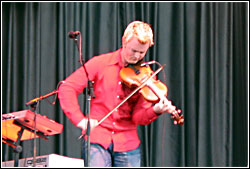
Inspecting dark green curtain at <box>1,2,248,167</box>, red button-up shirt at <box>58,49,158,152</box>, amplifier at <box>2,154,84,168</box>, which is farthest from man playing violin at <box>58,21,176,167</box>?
dark green curtain at <box>1,2,248,167</box>

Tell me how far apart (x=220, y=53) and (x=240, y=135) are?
827mm

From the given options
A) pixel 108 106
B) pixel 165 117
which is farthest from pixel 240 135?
pixel 108 106

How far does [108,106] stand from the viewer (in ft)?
9.56

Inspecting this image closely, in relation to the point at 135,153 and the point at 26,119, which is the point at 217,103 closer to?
the point at 135,153

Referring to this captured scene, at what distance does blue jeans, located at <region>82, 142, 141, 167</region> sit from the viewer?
282 centimetres

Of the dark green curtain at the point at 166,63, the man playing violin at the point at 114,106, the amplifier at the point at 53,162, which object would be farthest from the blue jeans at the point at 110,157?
the dark green curtain at the point at 166,63

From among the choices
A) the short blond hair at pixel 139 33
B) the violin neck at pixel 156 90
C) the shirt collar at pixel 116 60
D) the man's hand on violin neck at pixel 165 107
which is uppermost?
the short blond hair at pixel 139 33

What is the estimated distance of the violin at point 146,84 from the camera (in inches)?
112


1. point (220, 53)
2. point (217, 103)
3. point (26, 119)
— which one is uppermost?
point (220, 53)

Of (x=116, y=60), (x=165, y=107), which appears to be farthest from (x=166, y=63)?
(x=165, y=107)

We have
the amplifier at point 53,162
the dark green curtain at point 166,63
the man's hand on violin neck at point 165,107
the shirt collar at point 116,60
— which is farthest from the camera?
the dark green curtain at point 166,63

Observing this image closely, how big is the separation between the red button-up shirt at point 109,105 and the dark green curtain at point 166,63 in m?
1.37

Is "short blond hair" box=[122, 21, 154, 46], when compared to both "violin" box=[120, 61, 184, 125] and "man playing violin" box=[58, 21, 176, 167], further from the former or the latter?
"violin" box=[120, 61, 184, 125]

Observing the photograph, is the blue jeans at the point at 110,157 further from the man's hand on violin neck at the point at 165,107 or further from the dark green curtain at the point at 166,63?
the dark green curtain at the point at 166,63
